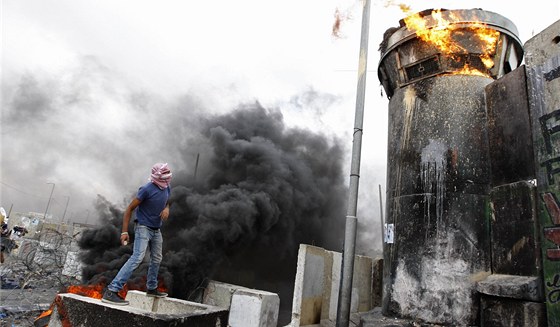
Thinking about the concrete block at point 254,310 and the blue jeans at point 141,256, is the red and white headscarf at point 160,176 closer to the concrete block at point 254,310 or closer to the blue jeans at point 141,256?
the blue jeans at point 141,256

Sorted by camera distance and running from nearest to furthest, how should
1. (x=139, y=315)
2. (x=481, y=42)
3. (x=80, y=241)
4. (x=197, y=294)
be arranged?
(x=139, y=315) → (x=481, y=42) → (x=197, y=294) → (x=80, y=241)

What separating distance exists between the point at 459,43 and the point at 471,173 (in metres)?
2.27

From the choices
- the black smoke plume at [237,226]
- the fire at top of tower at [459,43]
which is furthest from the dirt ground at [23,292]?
the fire at top of tower at [459,43]

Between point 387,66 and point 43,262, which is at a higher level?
point 387,66

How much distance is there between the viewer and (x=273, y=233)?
15102 mm

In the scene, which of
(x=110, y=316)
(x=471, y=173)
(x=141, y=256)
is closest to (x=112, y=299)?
(x=110, y=316)

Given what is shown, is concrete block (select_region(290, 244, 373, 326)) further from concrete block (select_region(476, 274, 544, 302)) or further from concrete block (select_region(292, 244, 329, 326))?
concrete block (select_region(476, 274, 544, 302))

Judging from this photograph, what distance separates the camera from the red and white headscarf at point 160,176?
473 cm

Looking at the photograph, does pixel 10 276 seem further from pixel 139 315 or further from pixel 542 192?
pixel 542 192

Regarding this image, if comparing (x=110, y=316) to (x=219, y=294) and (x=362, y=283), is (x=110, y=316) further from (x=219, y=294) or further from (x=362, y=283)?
(x=219, y=294)

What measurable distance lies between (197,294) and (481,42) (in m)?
9.63

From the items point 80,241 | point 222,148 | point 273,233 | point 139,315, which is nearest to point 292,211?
point 273,233

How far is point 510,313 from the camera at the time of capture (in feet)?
14.1

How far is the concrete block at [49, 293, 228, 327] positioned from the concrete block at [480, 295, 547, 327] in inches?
147
